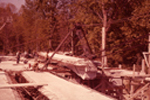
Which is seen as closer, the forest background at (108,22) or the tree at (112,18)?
the forest background at (108,22)

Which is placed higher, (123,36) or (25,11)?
(25,11)

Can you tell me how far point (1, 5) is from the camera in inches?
1813

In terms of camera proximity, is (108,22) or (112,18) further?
(112,18)

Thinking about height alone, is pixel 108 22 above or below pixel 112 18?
below

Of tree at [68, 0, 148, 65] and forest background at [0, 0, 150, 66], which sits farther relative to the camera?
tree at [68, 0, 148, 65]

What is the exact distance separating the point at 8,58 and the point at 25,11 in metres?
25.8

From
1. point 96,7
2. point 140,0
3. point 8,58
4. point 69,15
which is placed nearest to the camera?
point 8,58

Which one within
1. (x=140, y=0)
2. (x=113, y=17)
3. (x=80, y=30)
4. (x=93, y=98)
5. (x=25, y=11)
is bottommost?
(x=93, y=98)

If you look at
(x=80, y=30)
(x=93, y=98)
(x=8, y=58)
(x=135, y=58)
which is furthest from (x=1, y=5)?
(x=93, y=98)

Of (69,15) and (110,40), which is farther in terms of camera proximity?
(69,15)

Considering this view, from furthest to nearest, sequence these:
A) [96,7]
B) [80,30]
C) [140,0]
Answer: [96,7] < [140,0] < [80,30]

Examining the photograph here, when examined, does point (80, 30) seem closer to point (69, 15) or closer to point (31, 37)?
point (69, 15)

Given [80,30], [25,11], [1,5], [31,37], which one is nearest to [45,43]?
[31,37]

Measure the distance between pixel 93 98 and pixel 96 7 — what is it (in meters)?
20.9
